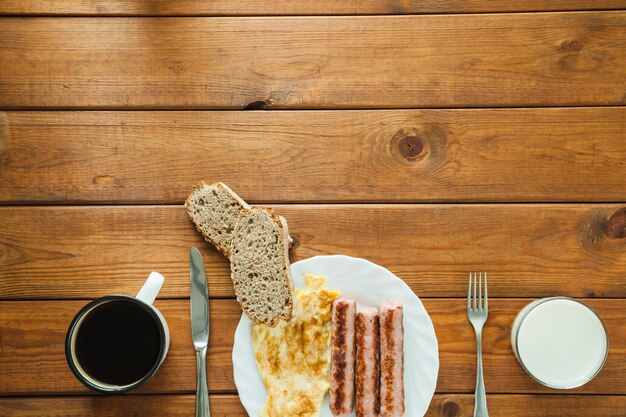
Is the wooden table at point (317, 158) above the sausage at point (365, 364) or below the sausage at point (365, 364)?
above

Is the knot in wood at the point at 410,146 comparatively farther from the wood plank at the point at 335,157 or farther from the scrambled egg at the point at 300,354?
the scrambled egg at the point at 300,354

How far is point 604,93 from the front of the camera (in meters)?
1.56

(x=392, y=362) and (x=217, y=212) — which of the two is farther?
(x=217, y=212)

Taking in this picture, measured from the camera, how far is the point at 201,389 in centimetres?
147

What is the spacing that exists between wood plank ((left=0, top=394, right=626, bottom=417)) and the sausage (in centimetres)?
23

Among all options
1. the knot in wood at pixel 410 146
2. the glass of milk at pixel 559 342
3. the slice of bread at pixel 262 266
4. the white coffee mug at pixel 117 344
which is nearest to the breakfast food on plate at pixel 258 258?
the slice of bread at pixel 262 266

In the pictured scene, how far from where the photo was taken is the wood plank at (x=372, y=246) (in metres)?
1.53

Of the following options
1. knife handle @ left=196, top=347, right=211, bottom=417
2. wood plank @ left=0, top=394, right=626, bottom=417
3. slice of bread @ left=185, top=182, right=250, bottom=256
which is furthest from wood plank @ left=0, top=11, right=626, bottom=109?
wood plank @ left=0, top=394, right=626, bottom=417

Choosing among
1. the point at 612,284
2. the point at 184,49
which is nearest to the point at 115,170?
the point at 184,49

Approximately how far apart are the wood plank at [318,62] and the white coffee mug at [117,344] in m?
0.62

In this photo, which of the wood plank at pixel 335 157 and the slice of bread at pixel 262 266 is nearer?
the slice of bread at pixel 262 266

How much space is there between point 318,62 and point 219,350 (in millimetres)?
899

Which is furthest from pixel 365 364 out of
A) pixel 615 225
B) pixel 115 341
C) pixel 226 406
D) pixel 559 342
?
pixel 615 225

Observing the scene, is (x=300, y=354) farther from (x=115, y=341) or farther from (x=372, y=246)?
(x=115, y=341)
